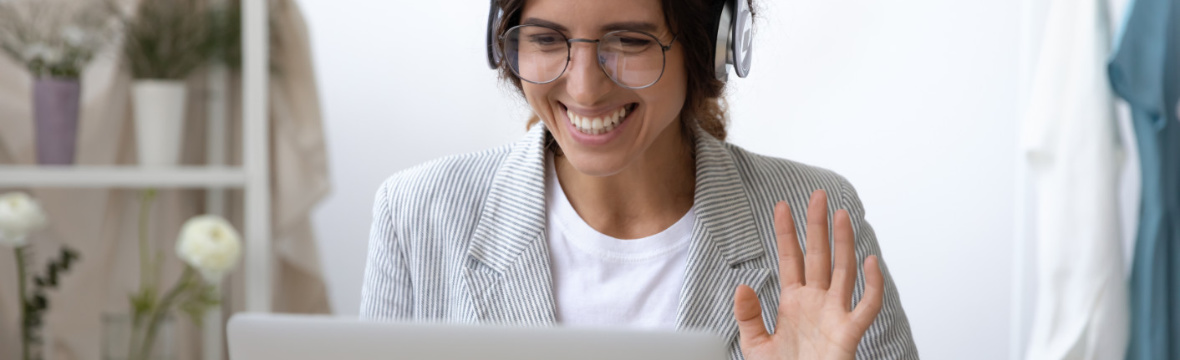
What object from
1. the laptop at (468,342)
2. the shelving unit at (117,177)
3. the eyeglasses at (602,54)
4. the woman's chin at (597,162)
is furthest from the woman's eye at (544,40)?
the shelving unit at (117,177)

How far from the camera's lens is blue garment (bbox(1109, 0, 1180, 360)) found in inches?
72.2

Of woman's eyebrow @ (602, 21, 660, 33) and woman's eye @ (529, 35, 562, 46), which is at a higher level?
woman's eyebrow @ (602, 21, 660, 33)

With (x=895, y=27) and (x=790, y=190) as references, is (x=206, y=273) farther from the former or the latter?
(x=895, y=27)

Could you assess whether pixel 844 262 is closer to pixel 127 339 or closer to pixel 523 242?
pixel 523 242

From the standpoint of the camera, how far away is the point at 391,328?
0.71m

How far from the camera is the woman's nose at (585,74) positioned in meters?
1.13

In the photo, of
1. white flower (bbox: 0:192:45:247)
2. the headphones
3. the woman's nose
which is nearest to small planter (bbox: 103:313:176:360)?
white flower (bbox: 0:192:45:247)

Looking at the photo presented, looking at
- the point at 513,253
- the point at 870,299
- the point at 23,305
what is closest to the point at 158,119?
the point at 23,305

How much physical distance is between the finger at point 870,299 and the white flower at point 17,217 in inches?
68.7

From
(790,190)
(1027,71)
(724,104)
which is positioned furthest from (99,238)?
(1027,71)

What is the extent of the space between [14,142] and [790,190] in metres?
1.73

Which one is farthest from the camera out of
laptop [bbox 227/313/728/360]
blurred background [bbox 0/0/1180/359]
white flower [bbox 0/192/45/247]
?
blurred background [bbox 0/0/1180/359]

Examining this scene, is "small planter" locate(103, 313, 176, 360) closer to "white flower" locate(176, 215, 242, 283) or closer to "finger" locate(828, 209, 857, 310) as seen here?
"white flower" locate(176, 215, 242, 283)

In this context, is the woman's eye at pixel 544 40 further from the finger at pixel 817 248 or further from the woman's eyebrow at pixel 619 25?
the finger at pixel 817 248
